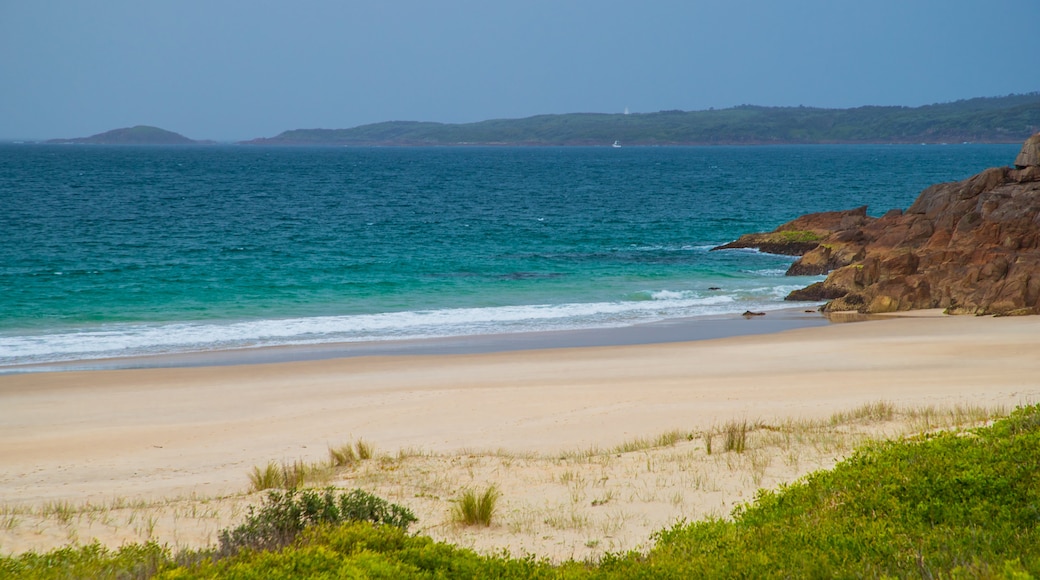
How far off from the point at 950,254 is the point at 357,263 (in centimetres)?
2286

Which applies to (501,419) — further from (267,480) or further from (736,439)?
(267,480)

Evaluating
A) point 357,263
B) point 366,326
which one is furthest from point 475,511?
point 357,263

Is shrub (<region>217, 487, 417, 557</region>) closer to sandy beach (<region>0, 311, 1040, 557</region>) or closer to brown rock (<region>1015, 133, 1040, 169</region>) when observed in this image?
sandy beach (<region>0, 311, 1040, 557</region>)

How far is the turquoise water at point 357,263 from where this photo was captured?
25438 mm

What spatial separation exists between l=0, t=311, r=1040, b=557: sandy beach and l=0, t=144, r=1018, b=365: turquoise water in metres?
5.38

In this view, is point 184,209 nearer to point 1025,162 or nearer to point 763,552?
point 1025,162

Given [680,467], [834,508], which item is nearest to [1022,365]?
[680,467]

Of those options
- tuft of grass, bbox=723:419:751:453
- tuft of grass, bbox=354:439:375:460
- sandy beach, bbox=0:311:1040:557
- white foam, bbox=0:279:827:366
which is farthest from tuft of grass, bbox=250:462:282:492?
white foam, bbox=0:279:827:366

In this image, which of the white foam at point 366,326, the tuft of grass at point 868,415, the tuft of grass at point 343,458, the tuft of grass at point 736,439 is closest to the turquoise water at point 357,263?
the white foam at point 366,326

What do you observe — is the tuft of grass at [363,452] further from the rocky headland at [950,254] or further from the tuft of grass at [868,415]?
the rocky headland at [950,254]

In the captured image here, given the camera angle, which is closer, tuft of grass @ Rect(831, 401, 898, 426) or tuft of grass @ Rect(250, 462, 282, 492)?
tuft of grass @ Rect(250, 462, 282, 492)

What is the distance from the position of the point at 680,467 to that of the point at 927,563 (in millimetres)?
4499

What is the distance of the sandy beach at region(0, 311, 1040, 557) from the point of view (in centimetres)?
873

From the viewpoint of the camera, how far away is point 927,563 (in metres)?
5.48
